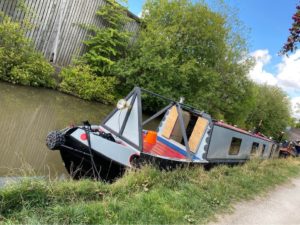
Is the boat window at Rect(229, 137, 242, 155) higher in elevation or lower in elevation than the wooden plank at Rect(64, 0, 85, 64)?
lower

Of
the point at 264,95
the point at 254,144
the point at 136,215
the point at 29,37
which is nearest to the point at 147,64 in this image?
the point at 29,37

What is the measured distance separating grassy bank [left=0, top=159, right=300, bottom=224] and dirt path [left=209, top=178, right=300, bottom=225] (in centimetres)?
20

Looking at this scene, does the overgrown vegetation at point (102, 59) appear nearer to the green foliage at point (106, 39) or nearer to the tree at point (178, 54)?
the green foliage at point (106, 39)

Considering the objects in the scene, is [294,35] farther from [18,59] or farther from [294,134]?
[294,134]

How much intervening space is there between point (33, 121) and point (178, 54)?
10029 millimetres

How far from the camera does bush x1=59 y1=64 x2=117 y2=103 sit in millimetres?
14281

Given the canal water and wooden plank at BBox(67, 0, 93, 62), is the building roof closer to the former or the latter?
wooden plank at BBox(67, 0, 93, 62)

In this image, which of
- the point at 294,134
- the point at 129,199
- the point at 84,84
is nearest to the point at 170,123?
the point at 129,199

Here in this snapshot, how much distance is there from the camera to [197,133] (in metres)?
8.44

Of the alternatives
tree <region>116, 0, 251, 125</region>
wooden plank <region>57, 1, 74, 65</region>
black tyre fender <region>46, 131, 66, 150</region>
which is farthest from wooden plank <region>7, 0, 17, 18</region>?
black tyre fender <region>46, 131, 66, 150</region>

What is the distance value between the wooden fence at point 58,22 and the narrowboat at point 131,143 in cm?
804

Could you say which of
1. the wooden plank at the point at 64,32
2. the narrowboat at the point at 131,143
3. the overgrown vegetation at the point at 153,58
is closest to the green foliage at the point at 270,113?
the overgrown vegetation at the point at 153,58

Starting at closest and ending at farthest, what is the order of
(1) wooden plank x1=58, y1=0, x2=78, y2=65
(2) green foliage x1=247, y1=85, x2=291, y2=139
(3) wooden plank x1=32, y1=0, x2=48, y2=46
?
(3) wooden plank x1=32, y1=0, x2=48, y2=46 < (1) wooden plank x1=58, y1=0, x2=78, y2=65 < (2) green foliage x1=247, y1=85, x2=291, y2=139

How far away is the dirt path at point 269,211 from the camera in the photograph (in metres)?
4.98
